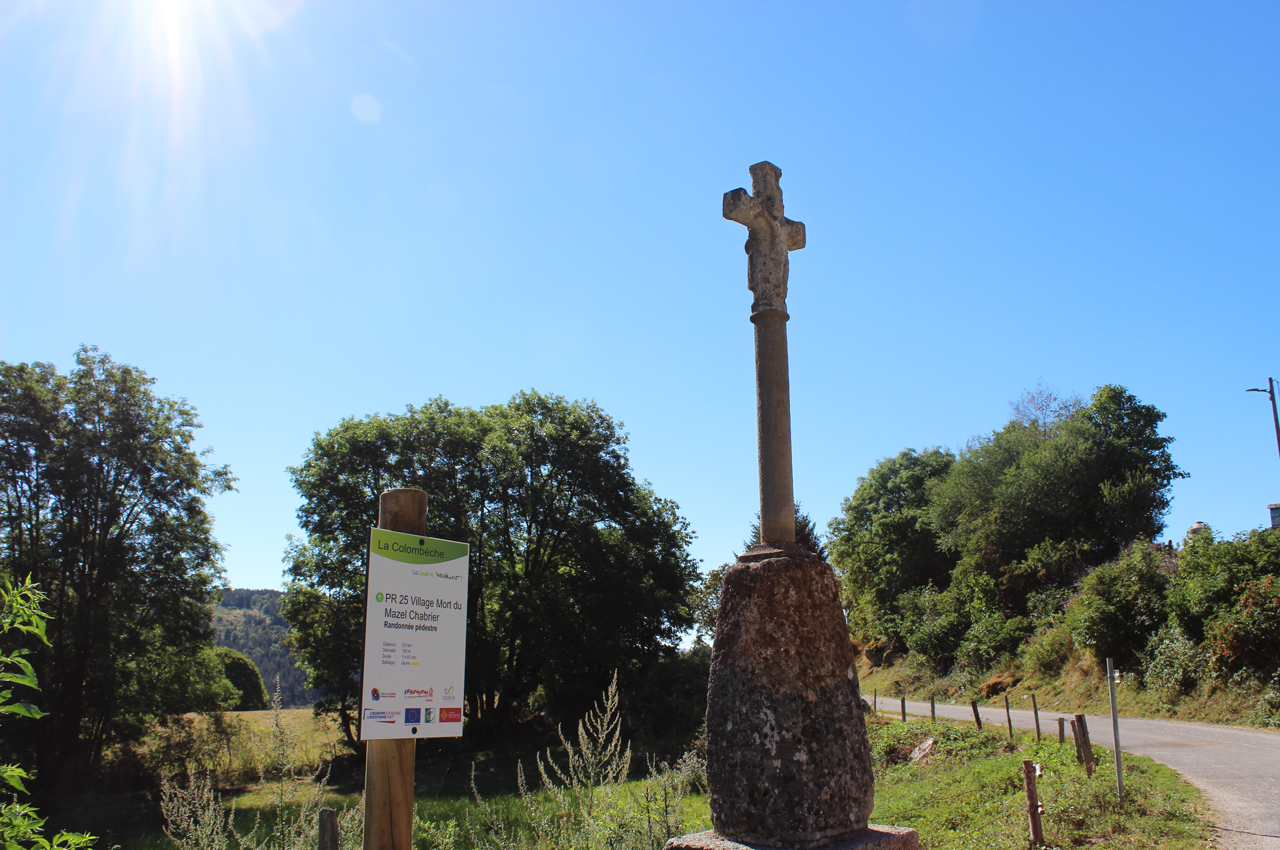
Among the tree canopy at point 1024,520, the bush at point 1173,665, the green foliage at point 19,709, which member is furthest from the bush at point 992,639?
the green foliage at point 19,709

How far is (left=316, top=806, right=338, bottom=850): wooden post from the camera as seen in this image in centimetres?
336

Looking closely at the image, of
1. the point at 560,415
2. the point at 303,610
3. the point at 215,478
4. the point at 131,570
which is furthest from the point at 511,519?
the point at 131,570

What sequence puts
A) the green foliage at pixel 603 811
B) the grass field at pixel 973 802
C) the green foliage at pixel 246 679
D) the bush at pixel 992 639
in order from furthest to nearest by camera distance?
the green foliage at pixel 246 679 → the bush at pixel 992 639 → the grass field at pixel 973 802 → the green foliage at pixel 603 811

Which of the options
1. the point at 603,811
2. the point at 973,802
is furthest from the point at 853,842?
the point at 973,802

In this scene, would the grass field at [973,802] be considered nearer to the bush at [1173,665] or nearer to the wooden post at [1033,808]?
the wooden post at [1033,808]

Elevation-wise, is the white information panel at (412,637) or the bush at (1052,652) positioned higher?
the white information panel at (412,637)

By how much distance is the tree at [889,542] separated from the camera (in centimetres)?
4256

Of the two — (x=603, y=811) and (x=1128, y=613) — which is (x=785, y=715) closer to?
(x=603, y=811)

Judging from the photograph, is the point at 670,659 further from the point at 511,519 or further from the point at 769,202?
the point at 769,202

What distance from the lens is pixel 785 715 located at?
3.88 metres

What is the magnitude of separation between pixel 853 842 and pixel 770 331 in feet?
9.51

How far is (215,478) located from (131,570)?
3.90 metres

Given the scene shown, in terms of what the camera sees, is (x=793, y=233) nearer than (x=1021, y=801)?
Yes

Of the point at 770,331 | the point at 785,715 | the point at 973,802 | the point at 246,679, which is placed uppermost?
the point at 770,331
